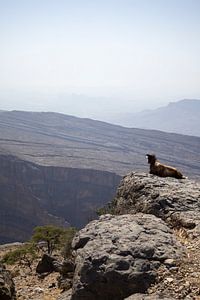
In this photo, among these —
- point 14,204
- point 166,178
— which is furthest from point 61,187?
point 166,178

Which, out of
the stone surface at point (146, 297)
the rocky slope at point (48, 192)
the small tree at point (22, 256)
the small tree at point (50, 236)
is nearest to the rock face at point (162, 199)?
the stone surface at point (146, 297)

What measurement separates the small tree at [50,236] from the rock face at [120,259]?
24.8 meters

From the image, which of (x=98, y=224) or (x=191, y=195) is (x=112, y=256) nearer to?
(x=98, y=224)

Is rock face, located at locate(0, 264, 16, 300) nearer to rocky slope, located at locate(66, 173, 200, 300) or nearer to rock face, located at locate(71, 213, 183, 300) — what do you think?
rocky slope, located at locate(66, 173, 200, 300)

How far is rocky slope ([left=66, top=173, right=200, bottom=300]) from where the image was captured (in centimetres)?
887

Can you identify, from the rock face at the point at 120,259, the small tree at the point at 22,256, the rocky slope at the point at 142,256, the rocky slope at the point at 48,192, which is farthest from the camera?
the rocky slope at the point at 48,192

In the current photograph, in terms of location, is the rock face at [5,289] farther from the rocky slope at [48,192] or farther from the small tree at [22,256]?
the rocky slope at [48,192]

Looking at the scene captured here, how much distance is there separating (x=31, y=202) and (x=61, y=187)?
18536mm

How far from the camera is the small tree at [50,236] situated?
3484 centimetres

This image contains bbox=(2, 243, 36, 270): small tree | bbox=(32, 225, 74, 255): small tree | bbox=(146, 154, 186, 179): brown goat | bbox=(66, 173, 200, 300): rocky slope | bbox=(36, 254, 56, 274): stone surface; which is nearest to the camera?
bbox=(66, 173, 200, 300): rocky slope

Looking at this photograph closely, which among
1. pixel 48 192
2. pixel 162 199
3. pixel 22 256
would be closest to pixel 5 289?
pixel 162 199

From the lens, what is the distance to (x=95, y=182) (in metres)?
140

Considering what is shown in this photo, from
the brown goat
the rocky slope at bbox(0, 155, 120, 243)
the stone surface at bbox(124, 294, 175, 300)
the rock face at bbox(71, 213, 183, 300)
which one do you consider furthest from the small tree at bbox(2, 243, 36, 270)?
the rocky slope at bbox(0, 155, 120, 243)

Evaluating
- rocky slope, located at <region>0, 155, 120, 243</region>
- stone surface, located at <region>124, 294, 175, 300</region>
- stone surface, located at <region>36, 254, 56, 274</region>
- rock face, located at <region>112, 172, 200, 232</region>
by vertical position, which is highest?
→ rock face, located at <region>112, 172, 200, 232</region>
